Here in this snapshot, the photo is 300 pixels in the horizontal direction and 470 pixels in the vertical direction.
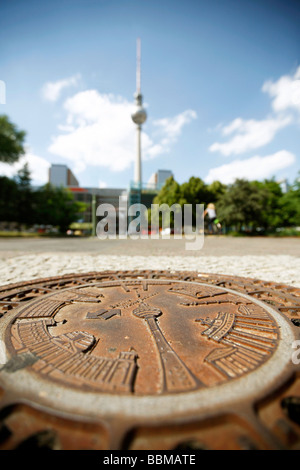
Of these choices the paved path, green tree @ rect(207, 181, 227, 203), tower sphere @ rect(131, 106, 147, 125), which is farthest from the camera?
tower sphere @ rect(131, 106, 147, 125)

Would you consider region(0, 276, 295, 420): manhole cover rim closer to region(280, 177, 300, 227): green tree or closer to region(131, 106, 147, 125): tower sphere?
region(280, 177, 300, 227): green tree

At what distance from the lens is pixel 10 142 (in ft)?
82.9

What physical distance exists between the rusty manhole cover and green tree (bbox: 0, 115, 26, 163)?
29932 mm

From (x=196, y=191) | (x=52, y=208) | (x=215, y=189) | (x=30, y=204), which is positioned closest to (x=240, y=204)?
(x=196, y=191)

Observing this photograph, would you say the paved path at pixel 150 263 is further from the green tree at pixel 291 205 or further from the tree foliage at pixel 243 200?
the green tree at pixel 291 205

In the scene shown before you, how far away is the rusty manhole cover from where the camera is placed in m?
0.75

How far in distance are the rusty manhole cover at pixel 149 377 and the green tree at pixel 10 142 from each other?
98.2 feet

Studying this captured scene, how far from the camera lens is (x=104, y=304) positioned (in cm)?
203

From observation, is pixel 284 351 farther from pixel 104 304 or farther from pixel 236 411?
pixel 104 304

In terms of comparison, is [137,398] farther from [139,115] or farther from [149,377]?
[139,115]

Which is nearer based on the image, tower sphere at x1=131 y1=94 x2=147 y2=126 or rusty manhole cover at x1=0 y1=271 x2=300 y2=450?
rusty manhole cover at x1=0 y1=271 x2=300 y2=450

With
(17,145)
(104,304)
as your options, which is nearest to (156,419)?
(104,304)

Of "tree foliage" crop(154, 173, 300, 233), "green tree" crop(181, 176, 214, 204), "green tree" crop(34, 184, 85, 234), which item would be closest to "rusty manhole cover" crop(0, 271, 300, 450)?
"tree foliage" crop(154, 173, 300, 233)
